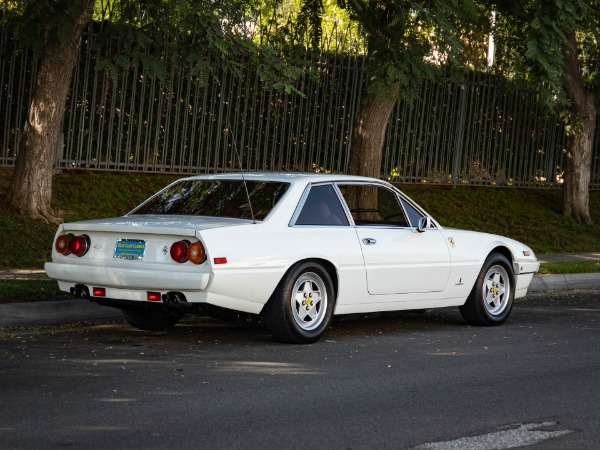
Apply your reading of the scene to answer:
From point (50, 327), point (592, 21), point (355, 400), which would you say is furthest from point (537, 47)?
point (355, 400)

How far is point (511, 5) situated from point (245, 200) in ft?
32.7

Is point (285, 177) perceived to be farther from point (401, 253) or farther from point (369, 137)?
point (369, 137)

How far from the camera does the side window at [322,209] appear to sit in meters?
9.52

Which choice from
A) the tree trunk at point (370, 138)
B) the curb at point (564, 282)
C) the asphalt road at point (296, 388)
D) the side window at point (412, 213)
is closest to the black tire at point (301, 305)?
the asphalt road at point (296, 388)

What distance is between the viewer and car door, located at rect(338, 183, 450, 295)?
984cm

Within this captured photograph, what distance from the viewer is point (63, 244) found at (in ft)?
30.7

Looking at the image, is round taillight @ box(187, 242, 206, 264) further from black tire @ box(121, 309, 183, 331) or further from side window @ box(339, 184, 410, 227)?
side window @ box(339, 184, 410, 227)

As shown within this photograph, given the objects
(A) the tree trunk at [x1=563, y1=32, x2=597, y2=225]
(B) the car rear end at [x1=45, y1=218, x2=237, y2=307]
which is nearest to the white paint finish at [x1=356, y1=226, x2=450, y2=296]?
(B) the car rear end at [x1=45, y1=218, x2=237, y2=307]

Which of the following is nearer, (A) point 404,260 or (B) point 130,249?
(B) point 130,249

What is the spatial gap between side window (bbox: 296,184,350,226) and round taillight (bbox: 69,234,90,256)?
70.7 inches

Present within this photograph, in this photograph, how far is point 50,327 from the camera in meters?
9.84

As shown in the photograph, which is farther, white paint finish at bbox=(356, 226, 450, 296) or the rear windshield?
white paint finish at bbox=(356, 226, 450, 296)

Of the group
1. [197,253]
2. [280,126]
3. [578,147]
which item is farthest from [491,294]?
[578,147]

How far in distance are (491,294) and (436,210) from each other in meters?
9.81
